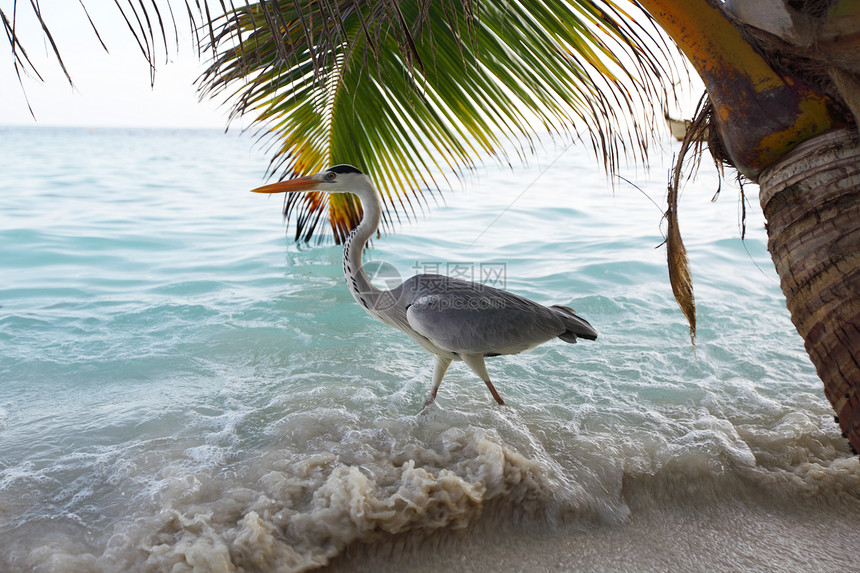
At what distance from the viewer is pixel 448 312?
3477 mm

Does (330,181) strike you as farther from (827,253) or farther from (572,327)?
(827,253)

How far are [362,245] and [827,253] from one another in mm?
2652

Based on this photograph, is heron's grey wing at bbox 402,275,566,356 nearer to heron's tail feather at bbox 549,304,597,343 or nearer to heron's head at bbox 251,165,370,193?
heron's tail feather at bbox 549,304,597,343

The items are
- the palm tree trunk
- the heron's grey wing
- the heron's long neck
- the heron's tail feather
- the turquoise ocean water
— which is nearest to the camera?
the palm tree trunk

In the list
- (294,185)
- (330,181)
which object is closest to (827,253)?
(330,181)

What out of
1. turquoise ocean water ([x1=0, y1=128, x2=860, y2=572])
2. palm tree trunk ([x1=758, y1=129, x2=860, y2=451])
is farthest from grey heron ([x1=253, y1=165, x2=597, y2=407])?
palm tree trunk ([x1=758, y1=129, x2=860, y2=451])

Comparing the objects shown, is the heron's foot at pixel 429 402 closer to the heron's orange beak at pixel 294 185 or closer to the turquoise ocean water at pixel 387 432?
the turquoise ocean water at pixel 387 432

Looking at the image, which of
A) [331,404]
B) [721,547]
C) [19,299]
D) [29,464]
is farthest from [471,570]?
[19,299]

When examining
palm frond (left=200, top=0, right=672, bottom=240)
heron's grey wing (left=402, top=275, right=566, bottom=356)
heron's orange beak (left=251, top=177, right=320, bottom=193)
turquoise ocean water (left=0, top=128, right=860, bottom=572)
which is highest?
palm frond (left=200, top=0, right=672, bottom=240)

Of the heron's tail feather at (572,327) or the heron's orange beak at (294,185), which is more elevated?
the heron's orange beak at (294,185)

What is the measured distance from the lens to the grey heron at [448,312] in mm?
3473

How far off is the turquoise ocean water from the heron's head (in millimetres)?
1357

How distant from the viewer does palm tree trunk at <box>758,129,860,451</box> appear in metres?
1.77

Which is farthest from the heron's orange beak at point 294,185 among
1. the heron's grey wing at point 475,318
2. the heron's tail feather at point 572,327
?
the heron's tail feather at point 572,327
